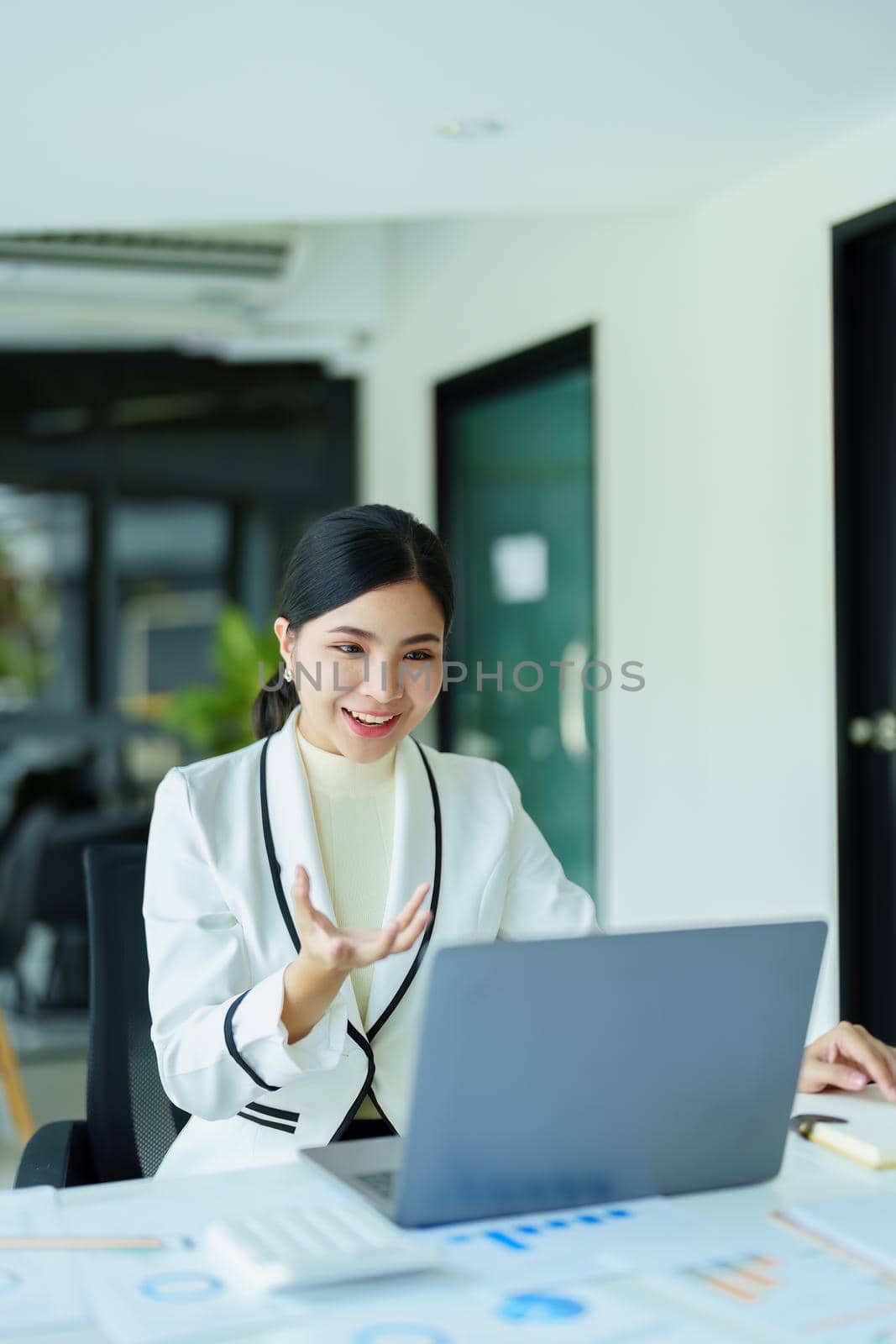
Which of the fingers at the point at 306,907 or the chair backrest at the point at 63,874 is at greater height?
the fingers at the point at 306,907

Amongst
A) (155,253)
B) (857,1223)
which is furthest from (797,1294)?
(155,253)

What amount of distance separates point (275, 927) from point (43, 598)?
17.1 ft

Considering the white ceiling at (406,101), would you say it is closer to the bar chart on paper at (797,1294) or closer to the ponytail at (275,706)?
the ponytail at (275,706)

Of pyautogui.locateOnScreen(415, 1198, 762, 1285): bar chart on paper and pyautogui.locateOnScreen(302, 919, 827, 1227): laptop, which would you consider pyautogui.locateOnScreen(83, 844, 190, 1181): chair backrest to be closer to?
pyautogui.locateOnScreen(302, 919, 827, 1227): laptop

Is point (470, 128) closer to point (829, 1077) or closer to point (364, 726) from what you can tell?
point (364, 726)

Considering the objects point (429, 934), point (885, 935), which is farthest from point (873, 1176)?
point (885, 935)

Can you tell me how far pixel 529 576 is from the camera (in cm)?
539

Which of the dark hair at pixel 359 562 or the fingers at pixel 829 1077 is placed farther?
the dark hair at pixel 359 562

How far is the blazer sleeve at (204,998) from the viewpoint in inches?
59.2

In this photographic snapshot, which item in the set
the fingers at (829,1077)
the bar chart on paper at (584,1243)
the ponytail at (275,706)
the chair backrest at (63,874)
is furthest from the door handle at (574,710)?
the bar chart on paper at (584,1243)

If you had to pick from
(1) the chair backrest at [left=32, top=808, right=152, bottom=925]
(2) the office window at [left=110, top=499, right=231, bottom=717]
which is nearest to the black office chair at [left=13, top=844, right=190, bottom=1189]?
(1) the chair backrest at [left=32, top=808, right=152, bottom=925]

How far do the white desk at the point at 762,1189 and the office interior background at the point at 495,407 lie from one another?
7.06 feet

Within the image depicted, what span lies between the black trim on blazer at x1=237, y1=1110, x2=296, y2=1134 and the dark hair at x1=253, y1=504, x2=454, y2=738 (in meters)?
0.60

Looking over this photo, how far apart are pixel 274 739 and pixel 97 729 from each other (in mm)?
4927
